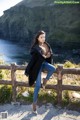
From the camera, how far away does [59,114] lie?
10547mm

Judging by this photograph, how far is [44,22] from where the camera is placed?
139000mm

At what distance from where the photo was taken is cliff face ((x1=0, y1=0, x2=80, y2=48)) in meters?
121

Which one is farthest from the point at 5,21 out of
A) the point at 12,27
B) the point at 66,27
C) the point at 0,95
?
the point at 0,95

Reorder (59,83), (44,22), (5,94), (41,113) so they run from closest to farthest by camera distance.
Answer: (41,113) < (59,83) < (5,94) < (44,22)

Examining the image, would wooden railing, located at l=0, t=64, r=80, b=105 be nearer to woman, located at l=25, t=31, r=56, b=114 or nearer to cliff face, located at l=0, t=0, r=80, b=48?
woman, located at l=25, t=31, r=56, b=114

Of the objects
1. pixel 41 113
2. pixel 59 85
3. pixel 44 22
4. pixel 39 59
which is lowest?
pixel 41 113

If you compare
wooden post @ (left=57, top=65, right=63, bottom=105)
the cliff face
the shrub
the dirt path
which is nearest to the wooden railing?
wooden post @ (left=57, top=65, right=63, bottom=105)

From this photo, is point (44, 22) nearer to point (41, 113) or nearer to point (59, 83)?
point (59, 83)

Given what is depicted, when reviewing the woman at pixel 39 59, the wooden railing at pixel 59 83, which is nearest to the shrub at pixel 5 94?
the wooden railing at pixel 59 83

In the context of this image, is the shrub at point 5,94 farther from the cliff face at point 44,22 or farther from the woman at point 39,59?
the cliff face at point 44,22

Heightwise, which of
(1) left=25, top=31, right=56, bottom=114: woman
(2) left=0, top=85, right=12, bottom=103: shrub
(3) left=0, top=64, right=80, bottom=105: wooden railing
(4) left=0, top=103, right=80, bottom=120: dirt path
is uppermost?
(1) left=25, top=31, right=56, bottom=114: woman

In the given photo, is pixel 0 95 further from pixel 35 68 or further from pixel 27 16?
pixel 27 16

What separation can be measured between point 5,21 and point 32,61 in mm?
165475

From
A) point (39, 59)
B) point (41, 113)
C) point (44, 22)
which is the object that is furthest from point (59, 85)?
point (44, 22)
